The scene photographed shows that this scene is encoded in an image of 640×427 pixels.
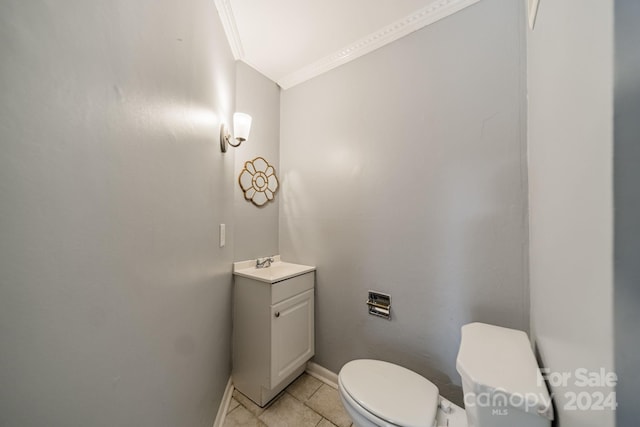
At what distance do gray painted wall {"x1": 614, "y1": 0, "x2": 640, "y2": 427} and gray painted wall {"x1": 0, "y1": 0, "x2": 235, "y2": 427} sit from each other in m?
0.87

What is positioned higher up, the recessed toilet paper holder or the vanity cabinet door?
the recessed toilet paper holder

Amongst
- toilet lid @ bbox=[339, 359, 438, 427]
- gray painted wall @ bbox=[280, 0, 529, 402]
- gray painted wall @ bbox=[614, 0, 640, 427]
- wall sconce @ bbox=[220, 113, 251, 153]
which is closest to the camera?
gray painted wall @ bbox=[614, 0, 640, 427]

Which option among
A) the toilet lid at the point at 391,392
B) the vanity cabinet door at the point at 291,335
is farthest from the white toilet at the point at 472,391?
the vanity cabinet door at the point at 291,335

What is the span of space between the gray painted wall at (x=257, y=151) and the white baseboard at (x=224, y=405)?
84 centimetres

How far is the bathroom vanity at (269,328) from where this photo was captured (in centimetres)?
136

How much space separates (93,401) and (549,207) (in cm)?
128

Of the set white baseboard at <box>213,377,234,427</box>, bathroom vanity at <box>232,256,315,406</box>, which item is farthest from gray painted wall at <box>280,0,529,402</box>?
white baseboard at <box>213,377,234,427</box>

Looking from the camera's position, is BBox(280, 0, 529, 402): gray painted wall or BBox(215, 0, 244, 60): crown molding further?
BBox(215, 0, 244, 60): crown molding

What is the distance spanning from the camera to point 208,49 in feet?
3.71

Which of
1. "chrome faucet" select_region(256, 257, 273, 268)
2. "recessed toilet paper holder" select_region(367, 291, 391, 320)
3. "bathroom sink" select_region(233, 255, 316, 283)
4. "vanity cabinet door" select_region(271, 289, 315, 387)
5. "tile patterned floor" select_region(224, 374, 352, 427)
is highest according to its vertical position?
"chrome faucet" select_region(256, 257, 273, 268)

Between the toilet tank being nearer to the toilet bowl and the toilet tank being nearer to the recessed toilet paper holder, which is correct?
the toilet bowl

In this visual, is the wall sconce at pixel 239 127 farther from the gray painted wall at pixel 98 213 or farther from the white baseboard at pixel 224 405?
the white baseboard at pixel 224 405

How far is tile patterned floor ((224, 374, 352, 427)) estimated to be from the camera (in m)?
1.26

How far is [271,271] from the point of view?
1.60 meters
